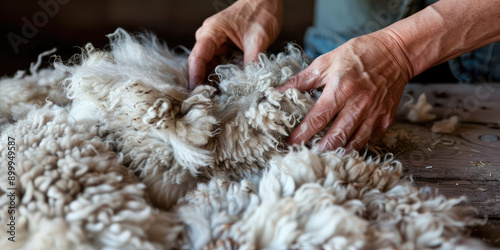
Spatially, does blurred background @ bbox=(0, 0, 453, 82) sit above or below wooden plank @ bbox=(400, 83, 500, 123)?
above

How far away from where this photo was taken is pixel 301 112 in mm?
673

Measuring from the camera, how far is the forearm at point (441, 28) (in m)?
0.81

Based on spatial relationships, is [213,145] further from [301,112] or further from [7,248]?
[7,248]

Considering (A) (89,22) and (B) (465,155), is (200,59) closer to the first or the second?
(B) (465,155)

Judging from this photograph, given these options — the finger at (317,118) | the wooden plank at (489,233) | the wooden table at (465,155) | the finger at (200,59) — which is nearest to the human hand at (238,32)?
the finger at (200,59)

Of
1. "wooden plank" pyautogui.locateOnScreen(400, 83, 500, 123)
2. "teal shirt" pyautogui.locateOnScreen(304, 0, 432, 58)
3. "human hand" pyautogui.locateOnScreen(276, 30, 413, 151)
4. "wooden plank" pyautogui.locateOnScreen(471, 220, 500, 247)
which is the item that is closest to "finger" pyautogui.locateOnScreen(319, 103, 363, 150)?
"human hand" pyautogui.locateOnScreen(276, 30, 413, 151)

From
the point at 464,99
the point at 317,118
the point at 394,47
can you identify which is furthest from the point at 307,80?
the point at 464,99

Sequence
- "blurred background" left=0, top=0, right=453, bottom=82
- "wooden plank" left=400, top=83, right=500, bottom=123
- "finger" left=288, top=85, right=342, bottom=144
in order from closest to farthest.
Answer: "finger" left=288, top=85, right=342, bottom=144, "wooden plank" left=400, top=83, right=500, bottom=123, "blurred background" left=0, top=0, right=453, bottom=82

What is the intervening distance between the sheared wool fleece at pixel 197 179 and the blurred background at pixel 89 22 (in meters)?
0.99

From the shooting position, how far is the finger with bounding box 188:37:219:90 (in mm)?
808

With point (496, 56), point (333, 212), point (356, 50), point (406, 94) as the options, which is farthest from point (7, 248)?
point (496, 56)

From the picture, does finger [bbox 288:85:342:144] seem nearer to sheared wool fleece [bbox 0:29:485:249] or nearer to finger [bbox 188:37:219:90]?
sheared wool fleece [bbox 0:29:485:249]

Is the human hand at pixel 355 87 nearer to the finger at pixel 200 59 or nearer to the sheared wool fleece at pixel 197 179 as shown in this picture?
the sheared wool fleece at pixel 197 179

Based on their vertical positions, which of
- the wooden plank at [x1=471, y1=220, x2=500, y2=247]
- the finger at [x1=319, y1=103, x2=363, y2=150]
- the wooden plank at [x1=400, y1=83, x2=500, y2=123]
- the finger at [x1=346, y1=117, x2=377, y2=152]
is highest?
the finger at [x1=319, y1=103, x2=363, y2=150]
